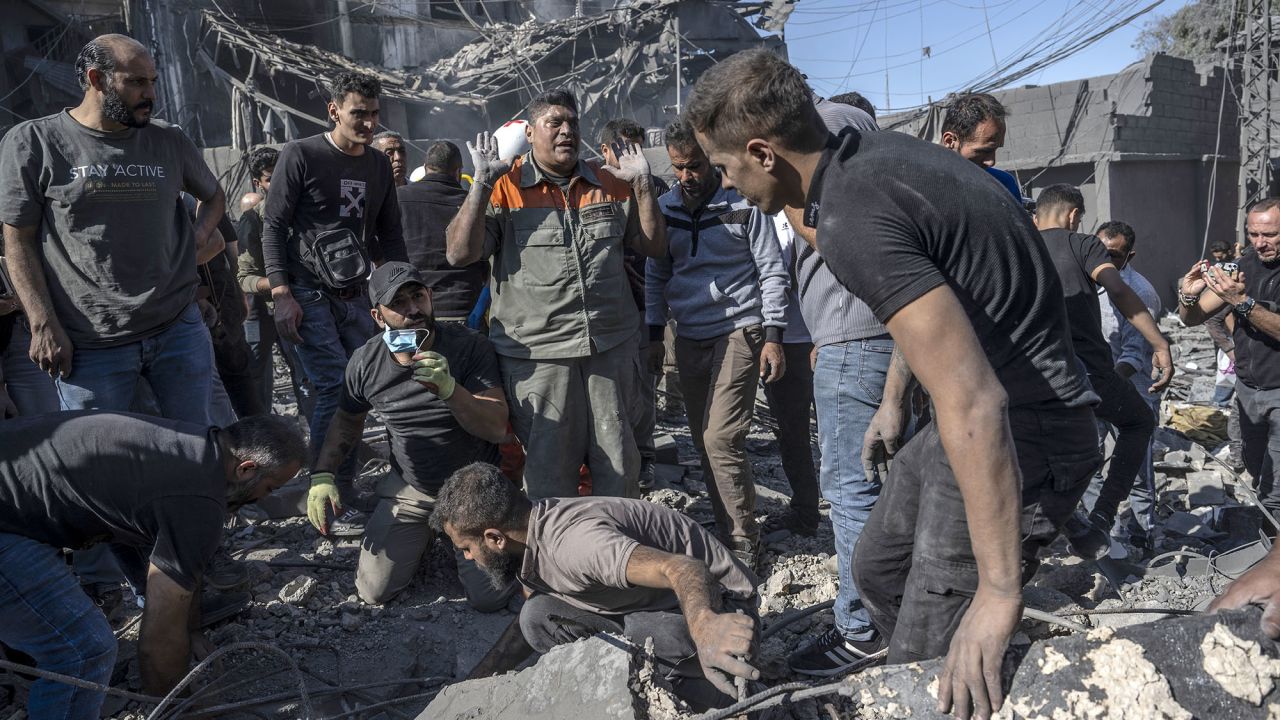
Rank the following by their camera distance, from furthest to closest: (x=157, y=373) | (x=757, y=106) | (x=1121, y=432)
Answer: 1. (x=1121, y=432)
2. (x=157, y=373)
3. (x=757, y=106)

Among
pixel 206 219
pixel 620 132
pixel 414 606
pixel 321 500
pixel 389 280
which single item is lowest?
pixel 414 606

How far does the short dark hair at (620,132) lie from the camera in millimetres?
4516

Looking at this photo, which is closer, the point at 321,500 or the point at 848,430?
the point at 848,430

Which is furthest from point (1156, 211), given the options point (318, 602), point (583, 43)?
point (318, 602)

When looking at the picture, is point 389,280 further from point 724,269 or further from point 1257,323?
point 1257,323

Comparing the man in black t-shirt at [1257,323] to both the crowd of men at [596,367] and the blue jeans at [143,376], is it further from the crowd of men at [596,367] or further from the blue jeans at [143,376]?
the blue jeans at [143,376]

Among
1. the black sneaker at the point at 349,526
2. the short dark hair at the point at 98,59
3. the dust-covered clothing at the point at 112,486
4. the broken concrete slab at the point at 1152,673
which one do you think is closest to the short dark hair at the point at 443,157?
the short dark hair at the point at 98,59

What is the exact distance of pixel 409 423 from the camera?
4266 millimetres

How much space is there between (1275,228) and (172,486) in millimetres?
5213

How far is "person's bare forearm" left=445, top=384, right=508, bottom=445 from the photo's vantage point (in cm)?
399

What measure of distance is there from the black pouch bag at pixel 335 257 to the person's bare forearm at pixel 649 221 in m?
1.51

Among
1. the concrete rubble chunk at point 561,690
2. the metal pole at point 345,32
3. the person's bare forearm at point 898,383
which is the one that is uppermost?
the metal pole at point 345,32

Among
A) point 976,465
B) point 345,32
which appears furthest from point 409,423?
point 345,32

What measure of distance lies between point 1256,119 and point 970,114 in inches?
574
